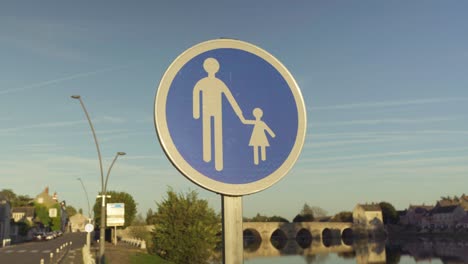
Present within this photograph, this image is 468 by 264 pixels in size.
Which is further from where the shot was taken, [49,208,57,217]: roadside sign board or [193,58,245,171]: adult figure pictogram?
[49,208,57,217]: roadside sign board

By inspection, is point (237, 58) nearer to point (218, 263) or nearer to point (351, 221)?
point (218, 263)

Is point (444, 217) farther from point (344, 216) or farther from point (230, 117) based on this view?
point (230, 117)

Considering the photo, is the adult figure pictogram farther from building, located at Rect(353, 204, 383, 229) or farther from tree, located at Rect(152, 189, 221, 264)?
building, located at Rect(353, 204, 383, 229)

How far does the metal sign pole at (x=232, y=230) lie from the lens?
99.7 inches

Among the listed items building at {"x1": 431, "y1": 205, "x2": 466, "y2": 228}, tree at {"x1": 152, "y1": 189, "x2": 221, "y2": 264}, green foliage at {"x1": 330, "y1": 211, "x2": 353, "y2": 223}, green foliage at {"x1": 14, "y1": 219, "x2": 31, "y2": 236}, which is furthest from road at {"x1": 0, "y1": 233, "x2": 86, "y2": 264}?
building at {"x1": 431, "y1": 205, "x2": 466, "y2": 228}

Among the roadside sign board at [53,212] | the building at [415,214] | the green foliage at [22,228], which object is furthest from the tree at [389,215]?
the green foliage at [22,228]

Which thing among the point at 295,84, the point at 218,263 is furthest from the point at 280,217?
the point at 295,84

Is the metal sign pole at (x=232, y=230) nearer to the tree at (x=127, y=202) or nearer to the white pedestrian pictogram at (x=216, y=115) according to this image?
the white pedestrian pictogram at (x=216, y=115)

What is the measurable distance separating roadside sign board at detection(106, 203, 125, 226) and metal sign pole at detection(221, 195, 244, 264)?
3814 cm

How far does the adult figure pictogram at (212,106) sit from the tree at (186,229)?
26609 millimetres

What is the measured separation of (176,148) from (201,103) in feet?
0.98

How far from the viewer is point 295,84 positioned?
8.90 feet

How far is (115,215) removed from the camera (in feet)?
132

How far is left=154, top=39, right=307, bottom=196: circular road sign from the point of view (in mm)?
2385
